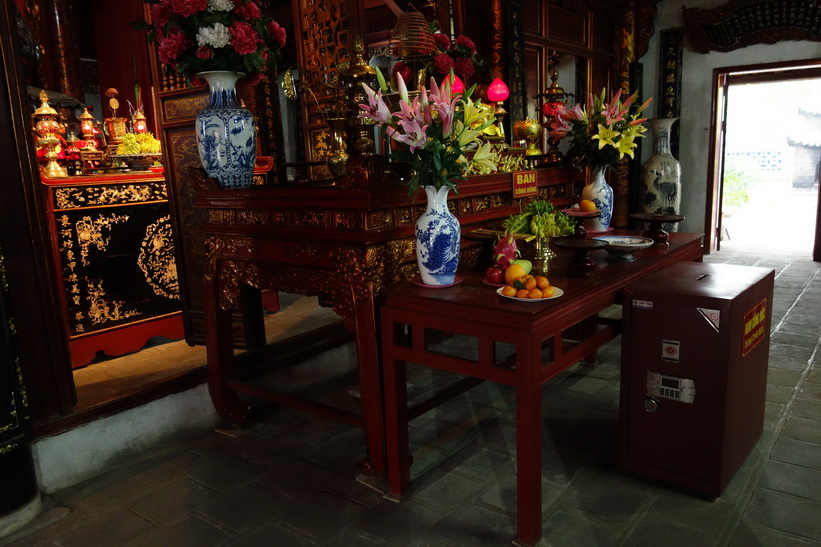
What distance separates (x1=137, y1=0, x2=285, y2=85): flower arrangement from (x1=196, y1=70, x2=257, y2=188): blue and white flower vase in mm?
59

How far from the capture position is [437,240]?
181cm

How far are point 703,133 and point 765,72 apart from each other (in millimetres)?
812

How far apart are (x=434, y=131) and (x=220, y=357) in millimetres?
1392

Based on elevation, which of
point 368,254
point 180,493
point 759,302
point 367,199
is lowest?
point 180,493

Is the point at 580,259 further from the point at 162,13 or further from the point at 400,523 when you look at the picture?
the point at 162,13

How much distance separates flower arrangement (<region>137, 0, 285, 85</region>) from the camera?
2.19 metres

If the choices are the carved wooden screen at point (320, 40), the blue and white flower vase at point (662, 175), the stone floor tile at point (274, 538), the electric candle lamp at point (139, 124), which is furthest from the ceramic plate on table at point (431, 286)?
the blue and white flower vase at point (662, 175)

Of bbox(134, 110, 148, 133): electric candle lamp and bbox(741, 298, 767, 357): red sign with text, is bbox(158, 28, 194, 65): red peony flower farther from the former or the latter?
bbox(134, 110, 148, 133): electric candle lamp

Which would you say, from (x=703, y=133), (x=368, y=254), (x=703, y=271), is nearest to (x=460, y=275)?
(x=368, y=254)

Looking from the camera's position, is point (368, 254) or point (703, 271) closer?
point (368, 254)

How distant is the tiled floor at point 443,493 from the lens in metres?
1.72

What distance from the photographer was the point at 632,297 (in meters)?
1.90

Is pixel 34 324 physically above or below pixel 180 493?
above

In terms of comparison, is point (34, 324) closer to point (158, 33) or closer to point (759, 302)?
point (158, 33)
